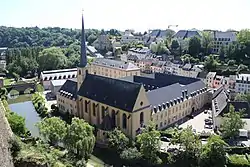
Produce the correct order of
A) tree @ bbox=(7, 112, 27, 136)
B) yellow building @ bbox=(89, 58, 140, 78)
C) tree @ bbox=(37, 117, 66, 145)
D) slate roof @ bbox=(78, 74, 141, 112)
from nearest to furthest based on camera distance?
tree @ bbox=(37, 117, 66, 145) < tree @ bbox=(7, 112, 27, 136) < slate roof @ bbox=(78, 74, 141, 112) < yellow building @ bbox=(89, 58, 140, 78)

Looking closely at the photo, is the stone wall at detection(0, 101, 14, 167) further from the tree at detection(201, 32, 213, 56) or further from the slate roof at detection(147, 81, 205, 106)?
the tree at detection(201, 32, 213, 56)

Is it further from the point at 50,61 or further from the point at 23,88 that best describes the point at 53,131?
the point at 50,61

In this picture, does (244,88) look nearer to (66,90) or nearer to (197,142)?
(197,142)

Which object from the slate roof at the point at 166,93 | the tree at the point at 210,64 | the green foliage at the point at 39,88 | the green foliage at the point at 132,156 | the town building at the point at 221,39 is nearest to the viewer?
the green foliage at the point at 132,156

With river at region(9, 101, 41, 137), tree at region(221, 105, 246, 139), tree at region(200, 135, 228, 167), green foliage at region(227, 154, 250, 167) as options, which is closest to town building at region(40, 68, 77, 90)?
river at region(9, 101, 41, 137)

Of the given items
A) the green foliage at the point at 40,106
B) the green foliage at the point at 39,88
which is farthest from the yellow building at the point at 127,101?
the green foliage at the point at 39,88

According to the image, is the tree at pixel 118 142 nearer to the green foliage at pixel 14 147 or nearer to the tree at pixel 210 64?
the green foliage at pixel 14 147
